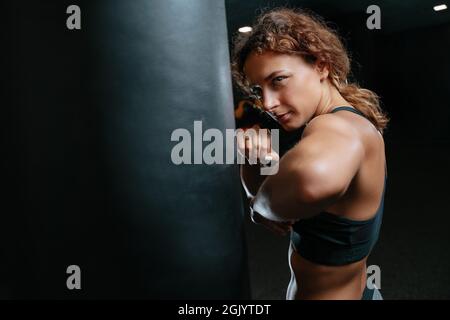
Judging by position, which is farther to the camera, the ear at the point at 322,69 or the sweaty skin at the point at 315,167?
the ear at the point at 322,69

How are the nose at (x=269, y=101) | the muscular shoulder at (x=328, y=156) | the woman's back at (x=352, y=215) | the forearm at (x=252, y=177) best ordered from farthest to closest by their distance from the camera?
1. the forearm at (x=252, y=177)
2. the nose at (x=269, y=101)
3. the woman's back at (x=352, y=215)
4. the muscular shoulder at (x=328, y=156)

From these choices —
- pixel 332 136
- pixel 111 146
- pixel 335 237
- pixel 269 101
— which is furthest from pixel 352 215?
pixel 111 146

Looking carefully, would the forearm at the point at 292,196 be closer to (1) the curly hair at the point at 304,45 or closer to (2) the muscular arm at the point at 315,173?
(2) the muscular arm at the point at 315,173

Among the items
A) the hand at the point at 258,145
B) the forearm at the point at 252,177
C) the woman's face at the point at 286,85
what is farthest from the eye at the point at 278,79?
the forearm at the point at 252,177

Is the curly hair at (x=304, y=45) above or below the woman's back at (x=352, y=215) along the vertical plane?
above

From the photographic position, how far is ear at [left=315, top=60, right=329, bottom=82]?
3.28 feet

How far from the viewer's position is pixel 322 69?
1.01 meters

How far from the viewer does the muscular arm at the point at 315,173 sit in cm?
69

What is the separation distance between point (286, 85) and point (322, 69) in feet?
0.46

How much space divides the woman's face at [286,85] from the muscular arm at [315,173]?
6.6 inches

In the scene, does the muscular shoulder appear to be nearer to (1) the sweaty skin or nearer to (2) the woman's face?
(1) the sweaty skin

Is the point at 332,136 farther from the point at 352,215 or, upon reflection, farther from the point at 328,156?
the point at 352,215
